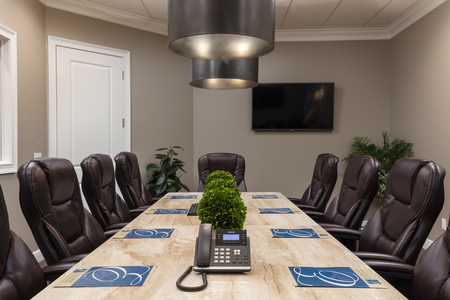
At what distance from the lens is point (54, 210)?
1.66m

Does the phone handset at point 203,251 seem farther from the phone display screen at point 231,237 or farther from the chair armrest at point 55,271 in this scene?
the chair armrest at point 55,271

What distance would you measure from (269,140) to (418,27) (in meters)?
2.48

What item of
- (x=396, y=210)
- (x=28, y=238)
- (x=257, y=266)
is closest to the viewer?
(x=257, y=266)

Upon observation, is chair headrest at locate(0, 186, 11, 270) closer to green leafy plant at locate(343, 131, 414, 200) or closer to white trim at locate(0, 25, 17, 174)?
white trim at locate(0, 25, 17, 174)

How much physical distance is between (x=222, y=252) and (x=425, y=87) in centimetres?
406

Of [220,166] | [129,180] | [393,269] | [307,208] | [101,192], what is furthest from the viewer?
[220,166]

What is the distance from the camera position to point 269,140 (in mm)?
5203

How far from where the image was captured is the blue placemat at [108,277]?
41.6 inches

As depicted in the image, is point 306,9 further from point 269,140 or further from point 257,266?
point 257,266

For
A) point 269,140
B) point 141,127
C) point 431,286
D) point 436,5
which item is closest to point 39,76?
point 141,127

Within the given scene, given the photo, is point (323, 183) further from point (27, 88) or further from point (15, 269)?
point (27, 88)

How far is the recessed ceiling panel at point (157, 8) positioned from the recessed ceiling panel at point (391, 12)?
2.80m

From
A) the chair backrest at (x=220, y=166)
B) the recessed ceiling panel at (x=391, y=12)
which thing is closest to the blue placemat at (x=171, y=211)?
the chair backrest at (x=220, y=166)

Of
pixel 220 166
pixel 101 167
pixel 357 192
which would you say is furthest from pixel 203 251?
pixel 220 166
